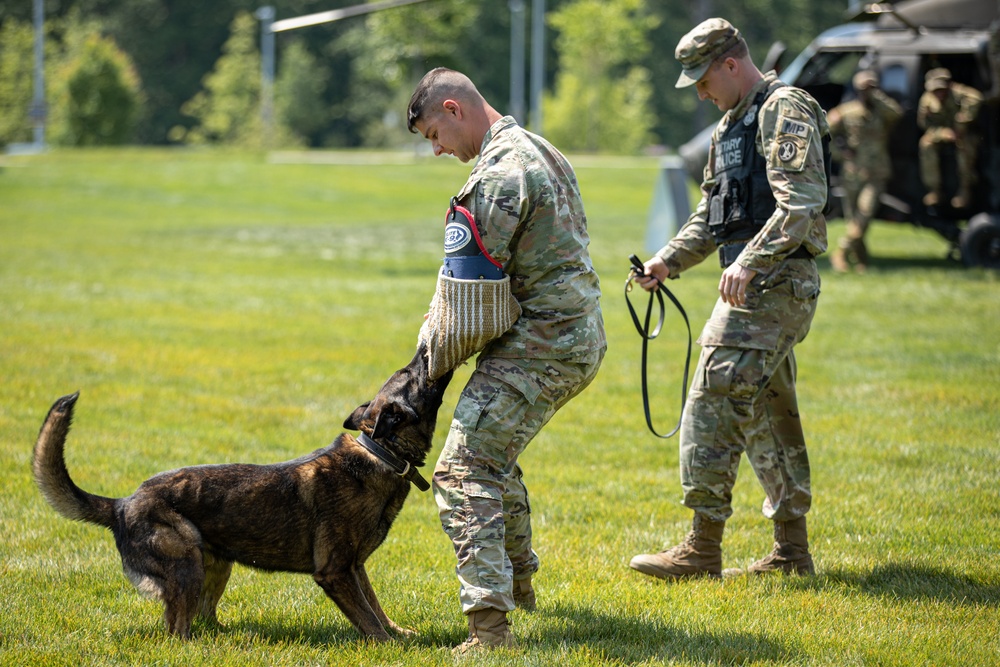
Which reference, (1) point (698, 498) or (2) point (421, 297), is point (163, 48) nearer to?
(2) point (421, 297)

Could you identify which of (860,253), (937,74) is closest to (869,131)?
(937,74)

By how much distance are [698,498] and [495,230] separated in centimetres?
191

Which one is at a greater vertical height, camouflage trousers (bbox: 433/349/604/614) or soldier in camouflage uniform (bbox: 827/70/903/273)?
soldier in camouflage uniform (bbox: 827/70/903/273)

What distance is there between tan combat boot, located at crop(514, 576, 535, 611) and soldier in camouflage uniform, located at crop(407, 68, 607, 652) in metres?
0.56

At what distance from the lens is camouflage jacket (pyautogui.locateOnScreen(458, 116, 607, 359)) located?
376 cm

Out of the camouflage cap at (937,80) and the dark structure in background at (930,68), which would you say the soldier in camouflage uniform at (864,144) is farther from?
the camouflage cap at (937,80)

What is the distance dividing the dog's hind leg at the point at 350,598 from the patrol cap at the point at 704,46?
99.1 inches

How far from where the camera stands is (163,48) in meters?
71.4

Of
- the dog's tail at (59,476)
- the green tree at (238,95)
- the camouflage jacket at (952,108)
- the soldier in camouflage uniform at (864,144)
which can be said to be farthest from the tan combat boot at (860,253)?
the green tree at (238,95)

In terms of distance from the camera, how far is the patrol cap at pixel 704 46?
15.4ft

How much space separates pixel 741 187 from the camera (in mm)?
4891

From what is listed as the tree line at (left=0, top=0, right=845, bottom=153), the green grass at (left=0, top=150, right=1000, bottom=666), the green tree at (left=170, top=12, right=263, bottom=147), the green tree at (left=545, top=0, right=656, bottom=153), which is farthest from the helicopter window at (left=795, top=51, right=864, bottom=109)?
the green tree at (left=170, top=12, right=263, bottom=147)

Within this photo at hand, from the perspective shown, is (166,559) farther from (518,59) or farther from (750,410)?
(518,59)

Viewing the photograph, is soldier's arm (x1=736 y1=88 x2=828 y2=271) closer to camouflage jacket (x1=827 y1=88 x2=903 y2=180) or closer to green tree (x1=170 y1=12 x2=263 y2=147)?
camouflage jacket (x1=827 y1=88 x2=903 y2=180)
